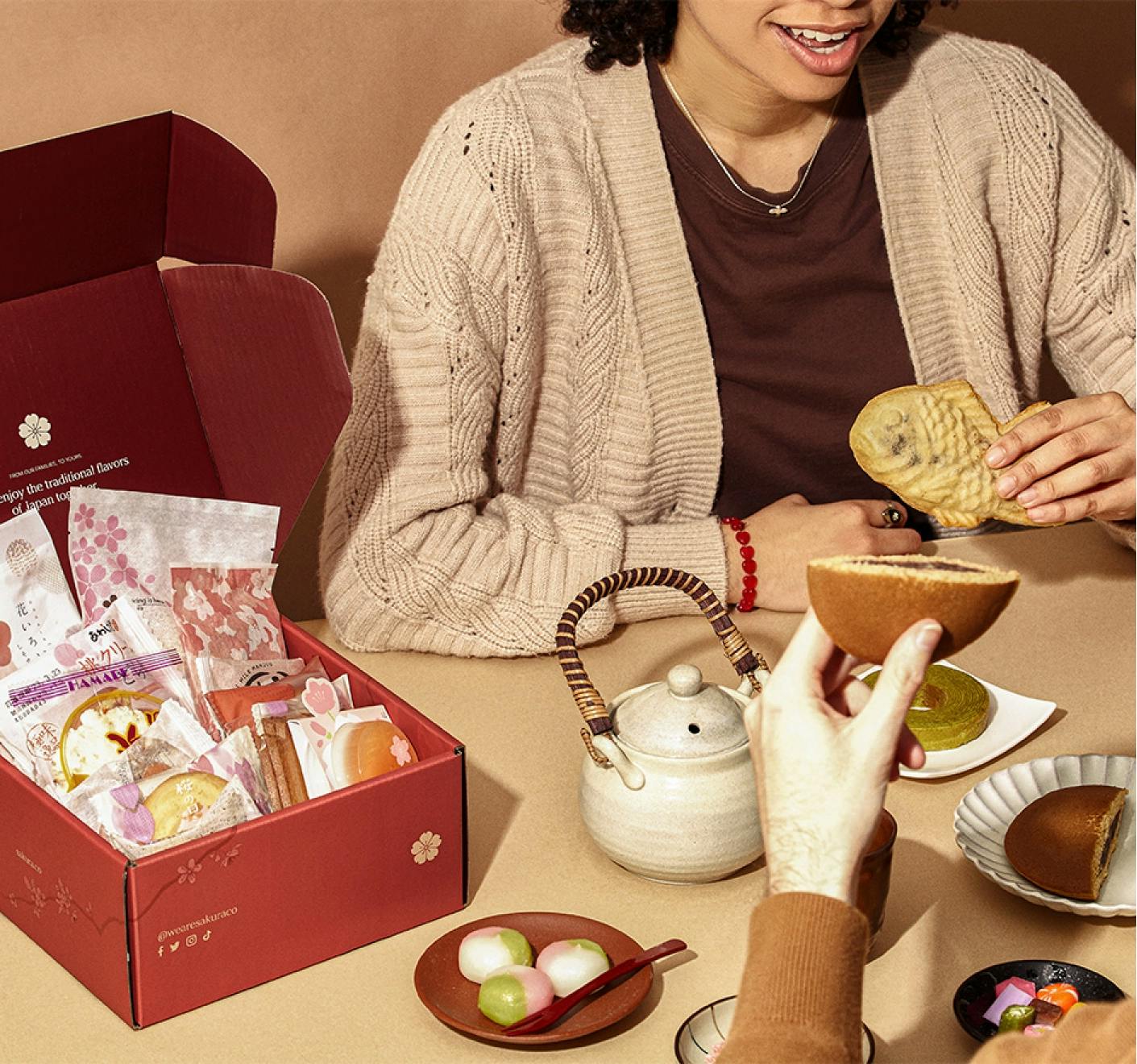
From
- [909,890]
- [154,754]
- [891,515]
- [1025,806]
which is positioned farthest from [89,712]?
[891,515]

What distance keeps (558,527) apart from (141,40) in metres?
0.82

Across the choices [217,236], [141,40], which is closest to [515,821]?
[217,236]

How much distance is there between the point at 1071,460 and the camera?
1.51 meters

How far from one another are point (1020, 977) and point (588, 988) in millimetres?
289

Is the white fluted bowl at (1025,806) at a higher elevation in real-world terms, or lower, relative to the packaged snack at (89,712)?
lower

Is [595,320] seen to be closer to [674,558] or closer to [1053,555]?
[674,558]

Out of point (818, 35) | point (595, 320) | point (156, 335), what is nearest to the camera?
point (156, 335)

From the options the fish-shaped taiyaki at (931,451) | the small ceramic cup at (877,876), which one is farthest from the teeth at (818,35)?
the small ceramic cup at (877,876)

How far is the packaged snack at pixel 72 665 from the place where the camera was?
1.19 metres

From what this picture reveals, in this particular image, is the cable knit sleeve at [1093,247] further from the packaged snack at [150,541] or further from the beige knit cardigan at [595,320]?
the packaged snack at [150,541]

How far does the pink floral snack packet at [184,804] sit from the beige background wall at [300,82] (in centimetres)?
101

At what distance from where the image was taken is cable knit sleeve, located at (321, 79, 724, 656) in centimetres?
152

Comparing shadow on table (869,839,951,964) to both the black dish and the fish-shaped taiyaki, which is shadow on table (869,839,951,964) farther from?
the fish-shaped taiyaki

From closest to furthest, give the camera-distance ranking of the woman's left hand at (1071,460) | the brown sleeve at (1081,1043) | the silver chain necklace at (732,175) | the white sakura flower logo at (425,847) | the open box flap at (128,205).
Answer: the brown sleeve at (1081,1043)
the white sakura flower logo at (425,847)
the open box flap at (128,205)
the woman's left hand at (1071,460)
the silver chain necklace at (732,175)
